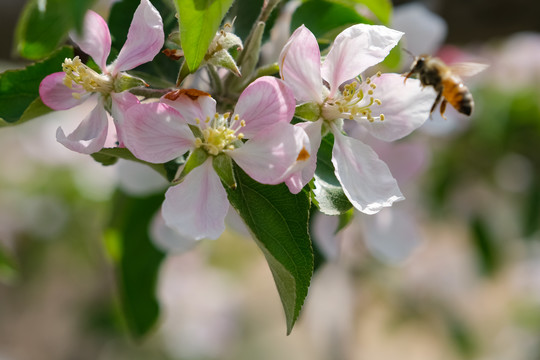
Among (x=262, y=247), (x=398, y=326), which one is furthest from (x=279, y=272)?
(x=398, y=326)

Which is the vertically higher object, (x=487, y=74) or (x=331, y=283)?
(x=487, y=74)

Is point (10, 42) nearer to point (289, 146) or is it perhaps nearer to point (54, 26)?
point (54, 26)

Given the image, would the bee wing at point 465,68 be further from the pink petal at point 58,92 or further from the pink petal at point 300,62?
the pink petal at point 58,92

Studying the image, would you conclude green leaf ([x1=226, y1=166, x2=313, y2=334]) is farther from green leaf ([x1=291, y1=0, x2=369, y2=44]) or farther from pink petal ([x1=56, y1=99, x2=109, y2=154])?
green leaf ([x1=291, y1=0, x2=369, y2=44])

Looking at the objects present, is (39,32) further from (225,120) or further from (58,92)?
(225,120)

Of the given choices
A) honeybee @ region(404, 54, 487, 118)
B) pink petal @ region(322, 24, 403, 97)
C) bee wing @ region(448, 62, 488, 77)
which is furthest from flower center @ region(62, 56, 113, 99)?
bee wing @ region(448, 62, 488, 77)

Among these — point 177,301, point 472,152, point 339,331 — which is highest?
point 472,152
